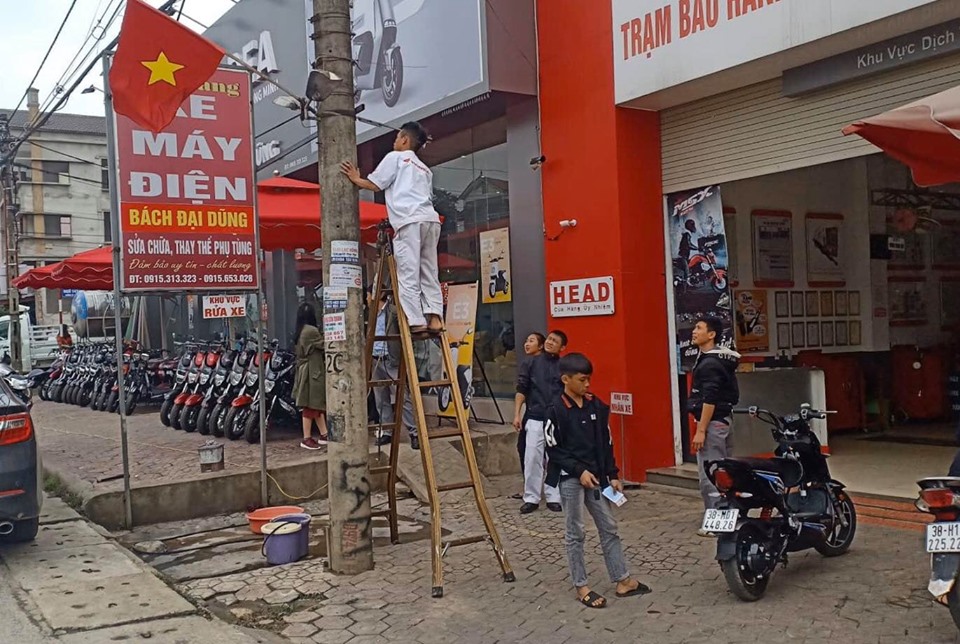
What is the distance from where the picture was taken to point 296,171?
46.5ft

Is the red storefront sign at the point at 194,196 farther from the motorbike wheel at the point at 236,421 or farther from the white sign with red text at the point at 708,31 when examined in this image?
the white sign with red text at the point at 708,31

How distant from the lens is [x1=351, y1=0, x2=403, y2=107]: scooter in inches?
447

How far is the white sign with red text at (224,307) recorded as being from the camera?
581 inches

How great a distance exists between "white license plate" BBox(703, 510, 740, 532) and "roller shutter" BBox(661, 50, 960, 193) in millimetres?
3628

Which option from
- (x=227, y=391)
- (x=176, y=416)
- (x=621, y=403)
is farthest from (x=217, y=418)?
(x=621, y=403)

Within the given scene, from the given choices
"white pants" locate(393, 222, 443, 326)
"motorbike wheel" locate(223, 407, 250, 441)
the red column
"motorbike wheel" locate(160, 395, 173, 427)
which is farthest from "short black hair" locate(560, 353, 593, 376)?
"motorbike wheel" locate(160, 395, 173, 427)

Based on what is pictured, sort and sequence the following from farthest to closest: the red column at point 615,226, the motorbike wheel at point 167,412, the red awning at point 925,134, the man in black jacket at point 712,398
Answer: the motorbike wheel at point 167,412, the red column at point 615,226, the man in black jacket at point 712,398, the red awning at point 925,134

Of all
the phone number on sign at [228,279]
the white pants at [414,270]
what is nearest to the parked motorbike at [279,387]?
the phone number on sign at [228,279]

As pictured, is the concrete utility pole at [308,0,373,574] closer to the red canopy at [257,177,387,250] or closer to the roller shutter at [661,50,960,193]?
the red canopy at [257,177,387,250]

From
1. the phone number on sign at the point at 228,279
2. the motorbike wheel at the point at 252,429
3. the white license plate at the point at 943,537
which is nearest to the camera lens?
the white license plate at the point at 943,537

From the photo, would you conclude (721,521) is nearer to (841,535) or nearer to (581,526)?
(581,526)

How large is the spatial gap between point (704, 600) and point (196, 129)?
19.4 feet

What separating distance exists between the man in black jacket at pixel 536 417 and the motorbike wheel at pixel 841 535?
2640mm

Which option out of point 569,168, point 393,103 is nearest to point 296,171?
point 393,103
